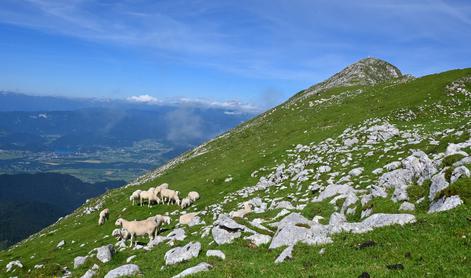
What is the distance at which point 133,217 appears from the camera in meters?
54.8

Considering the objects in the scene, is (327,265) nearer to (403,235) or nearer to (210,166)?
(403,235)

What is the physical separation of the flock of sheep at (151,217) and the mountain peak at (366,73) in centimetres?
7912

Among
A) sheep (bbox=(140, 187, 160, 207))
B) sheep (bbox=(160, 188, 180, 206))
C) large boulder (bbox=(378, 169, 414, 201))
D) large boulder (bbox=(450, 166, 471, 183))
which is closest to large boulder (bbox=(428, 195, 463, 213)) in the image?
large boulder (bbox=(450, 166, 471, 183))

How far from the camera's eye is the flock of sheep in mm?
35031

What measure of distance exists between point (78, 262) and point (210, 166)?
42.8m

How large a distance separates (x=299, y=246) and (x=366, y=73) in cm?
12697

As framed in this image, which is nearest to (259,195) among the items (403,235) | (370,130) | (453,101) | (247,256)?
(370,130)

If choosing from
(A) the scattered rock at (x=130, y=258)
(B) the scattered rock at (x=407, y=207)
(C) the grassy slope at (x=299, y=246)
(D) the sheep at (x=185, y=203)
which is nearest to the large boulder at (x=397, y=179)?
(B) the scattered rock at (x=407, y=207)

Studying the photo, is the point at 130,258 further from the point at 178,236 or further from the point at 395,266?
the point at 395,266

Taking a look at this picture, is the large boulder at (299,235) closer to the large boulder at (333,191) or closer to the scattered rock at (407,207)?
the scattered rock at (407,207)

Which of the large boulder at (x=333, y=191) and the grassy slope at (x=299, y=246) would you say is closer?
the grassy slope at (x=299, y=246)

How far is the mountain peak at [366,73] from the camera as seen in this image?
419ft

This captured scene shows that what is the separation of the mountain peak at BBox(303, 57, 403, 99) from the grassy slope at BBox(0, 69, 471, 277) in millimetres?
27003

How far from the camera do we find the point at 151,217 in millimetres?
39500
